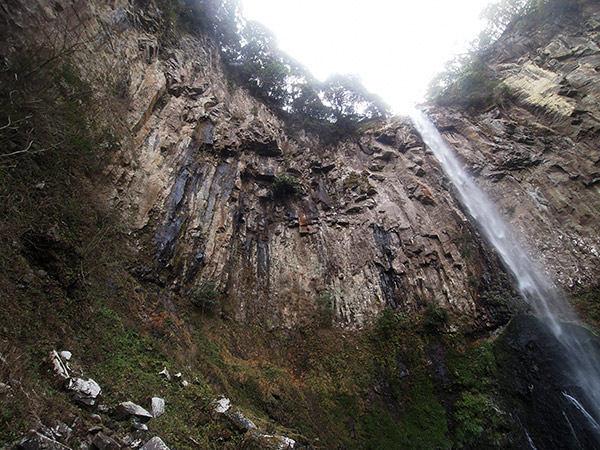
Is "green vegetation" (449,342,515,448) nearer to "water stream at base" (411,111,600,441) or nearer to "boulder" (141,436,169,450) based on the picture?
"water stream at base" (411,111,600,441)

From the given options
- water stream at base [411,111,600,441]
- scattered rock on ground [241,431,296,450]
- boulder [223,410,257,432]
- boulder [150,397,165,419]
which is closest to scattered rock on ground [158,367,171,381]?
boulder [150,397,165,419]

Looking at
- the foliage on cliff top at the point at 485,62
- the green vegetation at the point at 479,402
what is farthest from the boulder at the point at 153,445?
the foliage on cliff top at the point at 485,62

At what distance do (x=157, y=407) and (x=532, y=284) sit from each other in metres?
14.9

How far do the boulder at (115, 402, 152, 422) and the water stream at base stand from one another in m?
12.2

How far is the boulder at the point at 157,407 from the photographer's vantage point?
457 cm

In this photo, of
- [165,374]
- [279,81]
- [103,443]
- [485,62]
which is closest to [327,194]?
[279,81]

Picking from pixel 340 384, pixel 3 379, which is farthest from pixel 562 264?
pixel 3 379

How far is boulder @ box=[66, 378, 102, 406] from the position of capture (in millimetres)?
3607

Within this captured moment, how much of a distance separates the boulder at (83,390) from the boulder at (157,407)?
42.4 inches

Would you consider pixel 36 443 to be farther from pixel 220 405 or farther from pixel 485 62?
pixel 485 62

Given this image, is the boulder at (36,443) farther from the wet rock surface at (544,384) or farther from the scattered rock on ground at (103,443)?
the wet rock surface at (544,384)

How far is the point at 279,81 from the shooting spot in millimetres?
22094

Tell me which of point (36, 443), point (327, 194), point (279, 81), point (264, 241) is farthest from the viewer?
point (279, 81)

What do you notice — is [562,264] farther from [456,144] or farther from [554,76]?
[554,76]
